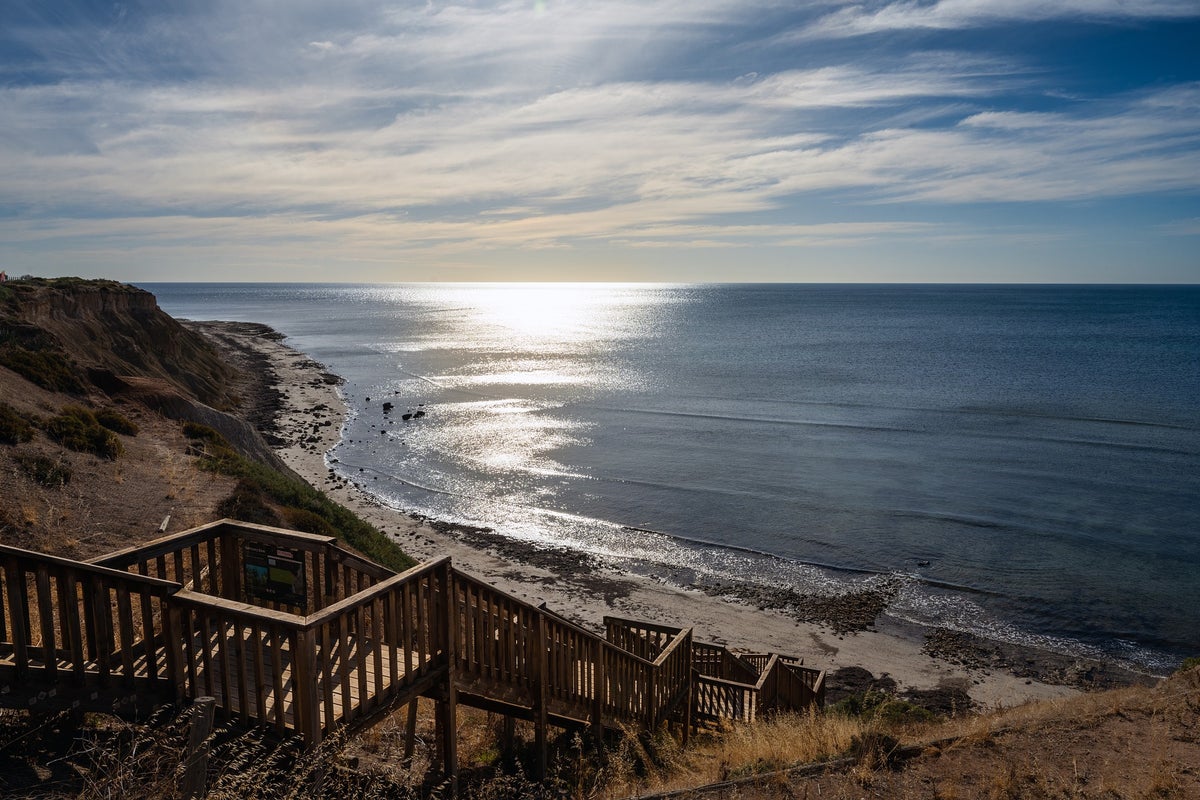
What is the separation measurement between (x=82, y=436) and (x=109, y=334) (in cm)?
2978

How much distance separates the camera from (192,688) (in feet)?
18.6

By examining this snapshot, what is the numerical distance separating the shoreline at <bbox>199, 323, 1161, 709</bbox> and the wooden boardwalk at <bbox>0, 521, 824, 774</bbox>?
9336mm

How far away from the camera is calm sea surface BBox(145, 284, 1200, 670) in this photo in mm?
22609

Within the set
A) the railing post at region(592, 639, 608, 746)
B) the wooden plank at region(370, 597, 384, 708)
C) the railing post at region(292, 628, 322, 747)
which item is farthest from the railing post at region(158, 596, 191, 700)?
the railing post at region(592, 639, 608, 746)

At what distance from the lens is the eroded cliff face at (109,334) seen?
30562mm

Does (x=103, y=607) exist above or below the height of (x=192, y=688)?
above

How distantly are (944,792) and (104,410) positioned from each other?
73.8 ft

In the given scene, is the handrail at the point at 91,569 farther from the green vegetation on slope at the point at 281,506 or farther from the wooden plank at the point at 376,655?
the green vegetation on slope at the point at 281,506

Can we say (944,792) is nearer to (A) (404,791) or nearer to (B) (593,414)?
(A) (404,791)

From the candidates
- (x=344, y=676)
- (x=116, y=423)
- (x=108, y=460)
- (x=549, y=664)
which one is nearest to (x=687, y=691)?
(x=549, y=664)

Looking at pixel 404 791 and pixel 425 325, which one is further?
pixel 425 325

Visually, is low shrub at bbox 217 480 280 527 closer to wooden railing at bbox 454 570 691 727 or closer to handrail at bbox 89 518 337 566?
handrail at bbox 89 518 337 566

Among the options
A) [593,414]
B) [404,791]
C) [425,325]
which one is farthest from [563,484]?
[425,325]

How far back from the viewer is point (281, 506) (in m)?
18.1
